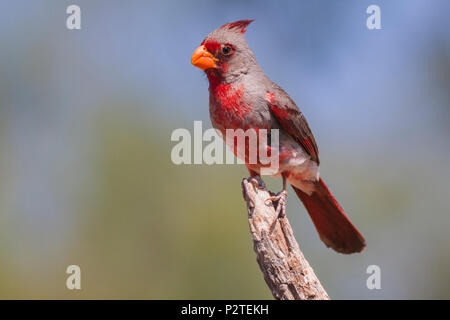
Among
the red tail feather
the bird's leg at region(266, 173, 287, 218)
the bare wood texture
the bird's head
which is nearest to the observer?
the bare wood texture

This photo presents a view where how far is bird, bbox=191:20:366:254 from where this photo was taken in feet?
14.3

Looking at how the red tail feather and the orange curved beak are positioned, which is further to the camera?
the red tail feather

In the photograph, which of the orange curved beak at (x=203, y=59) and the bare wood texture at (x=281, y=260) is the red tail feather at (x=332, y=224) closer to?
the bare wood texture at (x=281, y=260)

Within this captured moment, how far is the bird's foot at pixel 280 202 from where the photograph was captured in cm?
374

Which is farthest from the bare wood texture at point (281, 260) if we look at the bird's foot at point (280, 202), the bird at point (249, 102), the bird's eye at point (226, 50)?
the bird's eye at point (226, 50)

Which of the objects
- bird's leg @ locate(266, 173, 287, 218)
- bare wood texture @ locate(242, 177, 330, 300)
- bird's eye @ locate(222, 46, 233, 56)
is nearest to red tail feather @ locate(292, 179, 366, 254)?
bird's leg @ locate(266, 173, 287, 218)

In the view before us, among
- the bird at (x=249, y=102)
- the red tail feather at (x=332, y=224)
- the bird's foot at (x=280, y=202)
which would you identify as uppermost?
the bird at (x=249, y=102)

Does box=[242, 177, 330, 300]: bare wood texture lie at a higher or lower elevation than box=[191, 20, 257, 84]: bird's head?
lower

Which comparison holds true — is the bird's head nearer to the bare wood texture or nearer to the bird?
the bird

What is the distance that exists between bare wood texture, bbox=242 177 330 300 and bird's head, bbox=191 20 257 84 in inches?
56.4

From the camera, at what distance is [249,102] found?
4.36 m

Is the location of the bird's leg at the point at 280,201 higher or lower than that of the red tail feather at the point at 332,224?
higher
